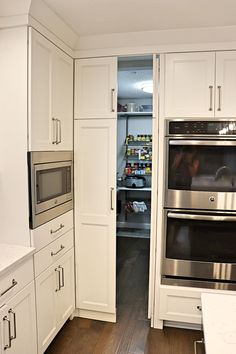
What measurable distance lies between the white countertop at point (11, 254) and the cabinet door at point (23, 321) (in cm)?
21

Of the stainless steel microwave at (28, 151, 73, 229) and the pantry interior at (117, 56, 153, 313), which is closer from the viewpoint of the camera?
the stainless steel microwave at (28, 151, 73, 229)

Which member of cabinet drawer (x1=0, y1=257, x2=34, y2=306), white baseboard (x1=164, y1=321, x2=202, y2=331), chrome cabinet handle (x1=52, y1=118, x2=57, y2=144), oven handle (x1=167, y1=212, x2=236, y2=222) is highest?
chrome cabinet handle (x1=52, y1=118, x2=57, y2=144)

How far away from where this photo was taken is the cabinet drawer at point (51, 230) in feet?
6.28

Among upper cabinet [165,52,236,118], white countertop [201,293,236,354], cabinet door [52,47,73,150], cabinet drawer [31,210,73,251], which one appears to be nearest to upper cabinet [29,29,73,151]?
cabinet door [52,47,73,150]

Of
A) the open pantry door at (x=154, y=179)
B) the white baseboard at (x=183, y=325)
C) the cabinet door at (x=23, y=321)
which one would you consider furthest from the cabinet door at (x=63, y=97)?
the white baseboard at (x=183, y=325)

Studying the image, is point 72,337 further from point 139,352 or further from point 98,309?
point 139,352

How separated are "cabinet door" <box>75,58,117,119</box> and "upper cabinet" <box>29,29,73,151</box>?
0.24 ft

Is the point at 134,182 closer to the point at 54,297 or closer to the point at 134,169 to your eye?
the point at 134,169

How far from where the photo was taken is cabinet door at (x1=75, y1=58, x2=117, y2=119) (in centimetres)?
237

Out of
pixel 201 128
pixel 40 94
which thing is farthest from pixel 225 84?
pixel 40 94

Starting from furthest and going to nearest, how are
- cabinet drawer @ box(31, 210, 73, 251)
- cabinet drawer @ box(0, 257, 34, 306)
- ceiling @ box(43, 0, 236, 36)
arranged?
cabinet drawer @ box(31, 210, 73, 251), ceiling @ box(43, 0, 236, 36), cabinet drawer @ box(0, 257, 34, 306)

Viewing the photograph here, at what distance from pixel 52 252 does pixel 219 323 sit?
128cm

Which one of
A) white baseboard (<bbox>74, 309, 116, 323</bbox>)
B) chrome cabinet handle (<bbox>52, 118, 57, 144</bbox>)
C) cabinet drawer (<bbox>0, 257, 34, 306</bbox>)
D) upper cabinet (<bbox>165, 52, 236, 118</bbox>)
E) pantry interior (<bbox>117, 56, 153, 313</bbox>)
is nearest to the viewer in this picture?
cabinet drawer (<bbox>0, 257, 34, 306</bbox>)

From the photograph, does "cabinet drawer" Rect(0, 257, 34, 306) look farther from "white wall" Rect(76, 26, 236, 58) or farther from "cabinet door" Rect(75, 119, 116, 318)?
"white wall" Rect(76, 26, 236, 58)
